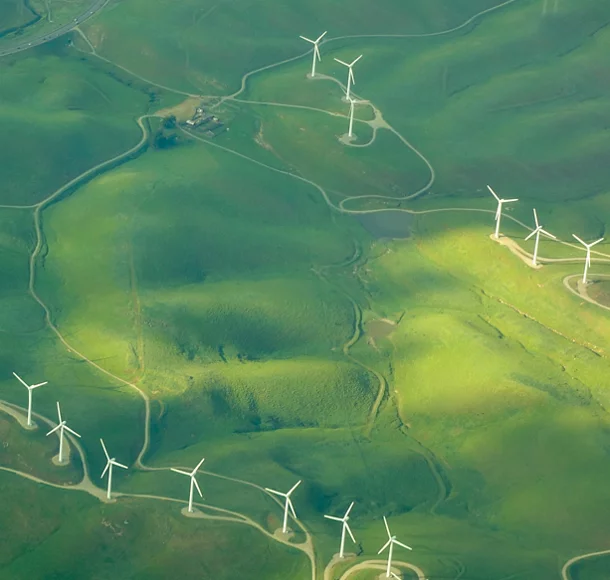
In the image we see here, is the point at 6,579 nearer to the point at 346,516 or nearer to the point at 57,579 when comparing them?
the point at 57,579

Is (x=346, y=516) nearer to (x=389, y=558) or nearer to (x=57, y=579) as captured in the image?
(x=389, y=558)

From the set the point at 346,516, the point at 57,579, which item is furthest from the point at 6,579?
the point at 346,516

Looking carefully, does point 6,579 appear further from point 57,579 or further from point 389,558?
point 389,558

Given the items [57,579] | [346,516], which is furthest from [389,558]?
[57,579]

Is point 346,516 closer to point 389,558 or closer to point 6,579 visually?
point 389,558
